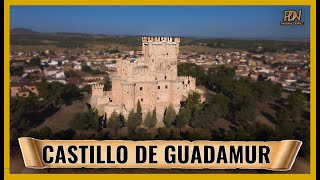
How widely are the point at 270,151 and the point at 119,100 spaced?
5.80m

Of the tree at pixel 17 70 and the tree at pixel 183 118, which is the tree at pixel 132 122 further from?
the tree at pixel 17 70

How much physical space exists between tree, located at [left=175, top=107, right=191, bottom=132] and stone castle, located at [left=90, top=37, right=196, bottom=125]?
Result: 524 millimetres

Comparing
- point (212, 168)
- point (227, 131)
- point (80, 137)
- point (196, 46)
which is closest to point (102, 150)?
point (80, 137)

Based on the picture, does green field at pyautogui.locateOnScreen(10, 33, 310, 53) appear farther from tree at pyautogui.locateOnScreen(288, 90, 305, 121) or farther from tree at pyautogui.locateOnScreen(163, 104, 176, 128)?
tree at pyautogui.locateOnScreen(163, 104, 176, 128)

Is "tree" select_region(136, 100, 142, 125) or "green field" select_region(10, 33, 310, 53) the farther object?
"green field" select_region(10, 33, 310, 53)

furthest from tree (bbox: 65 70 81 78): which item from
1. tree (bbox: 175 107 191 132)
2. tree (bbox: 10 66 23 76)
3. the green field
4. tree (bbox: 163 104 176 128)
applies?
tree (bbox: 175 107 191 132)

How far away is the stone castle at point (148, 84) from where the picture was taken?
48.3 ft

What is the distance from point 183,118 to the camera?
1430 centimetres

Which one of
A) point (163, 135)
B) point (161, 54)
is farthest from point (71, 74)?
point (163, 135)

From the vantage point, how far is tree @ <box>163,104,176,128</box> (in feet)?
47.2

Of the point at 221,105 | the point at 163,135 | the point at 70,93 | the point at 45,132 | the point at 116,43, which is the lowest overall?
the point at 163,135

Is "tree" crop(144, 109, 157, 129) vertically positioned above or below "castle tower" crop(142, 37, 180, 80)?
below

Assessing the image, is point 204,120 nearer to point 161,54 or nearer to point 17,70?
point 161,54

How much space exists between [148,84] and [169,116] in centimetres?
139
